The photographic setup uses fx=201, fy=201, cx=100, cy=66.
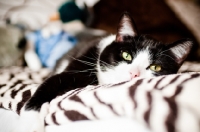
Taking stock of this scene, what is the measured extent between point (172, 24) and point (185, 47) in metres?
1.15

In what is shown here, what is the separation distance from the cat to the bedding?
15 centimetres

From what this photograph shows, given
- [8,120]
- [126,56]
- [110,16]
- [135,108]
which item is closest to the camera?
[135,108]

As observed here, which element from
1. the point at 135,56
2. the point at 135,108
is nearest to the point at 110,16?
the point at 135,56

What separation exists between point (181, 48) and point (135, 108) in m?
0.44

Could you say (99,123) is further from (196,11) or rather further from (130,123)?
(196,11)

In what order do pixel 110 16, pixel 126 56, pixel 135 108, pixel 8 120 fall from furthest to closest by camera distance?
pixel 110 16 → pixel 126 56 → pixel 8 120 → pixel 135 108

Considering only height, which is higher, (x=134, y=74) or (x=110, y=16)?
(x=110, y=16)

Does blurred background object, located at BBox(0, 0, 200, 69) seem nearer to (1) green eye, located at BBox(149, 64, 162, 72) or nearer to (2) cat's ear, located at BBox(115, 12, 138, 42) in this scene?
(2) cat's ear, located at BBox(115, 12, 138, 42)

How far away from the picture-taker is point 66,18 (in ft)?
5.46

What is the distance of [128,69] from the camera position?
0.76 metres

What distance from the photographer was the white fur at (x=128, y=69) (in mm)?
750

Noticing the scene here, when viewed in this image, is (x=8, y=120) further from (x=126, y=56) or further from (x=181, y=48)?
(x=181, y=48)

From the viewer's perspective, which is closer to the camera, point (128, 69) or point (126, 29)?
point (128, 69)

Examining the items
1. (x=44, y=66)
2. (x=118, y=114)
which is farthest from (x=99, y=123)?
(x=44, y=66)
